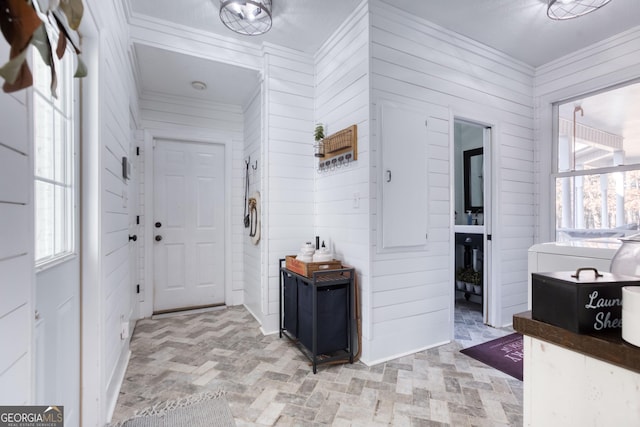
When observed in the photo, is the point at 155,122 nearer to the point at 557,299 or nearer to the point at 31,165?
the point at 31,165

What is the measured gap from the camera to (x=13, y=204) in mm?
760

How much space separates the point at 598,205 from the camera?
3.02 metres

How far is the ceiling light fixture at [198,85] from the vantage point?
3.32 m

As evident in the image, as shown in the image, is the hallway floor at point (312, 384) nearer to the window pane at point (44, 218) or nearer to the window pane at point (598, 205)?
the window pane at point (44, 218)

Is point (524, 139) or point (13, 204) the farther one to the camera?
point (524, 139)

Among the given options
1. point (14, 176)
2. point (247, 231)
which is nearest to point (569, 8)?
point (14, 176)

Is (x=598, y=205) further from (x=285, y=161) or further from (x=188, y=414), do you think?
(x=188, y=414)

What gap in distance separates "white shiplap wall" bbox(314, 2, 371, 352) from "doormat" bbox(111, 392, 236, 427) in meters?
1.15

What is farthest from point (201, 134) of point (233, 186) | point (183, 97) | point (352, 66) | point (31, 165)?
point (31, 165)

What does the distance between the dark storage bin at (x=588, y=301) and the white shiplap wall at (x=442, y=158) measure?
1734 mm

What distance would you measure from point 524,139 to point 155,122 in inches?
168

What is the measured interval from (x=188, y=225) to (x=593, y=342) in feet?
12.7

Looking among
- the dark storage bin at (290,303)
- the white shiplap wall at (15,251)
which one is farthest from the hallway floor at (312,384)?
the white shiplap wall at (15,251)

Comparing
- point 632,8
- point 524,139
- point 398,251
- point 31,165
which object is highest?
point 632,8
